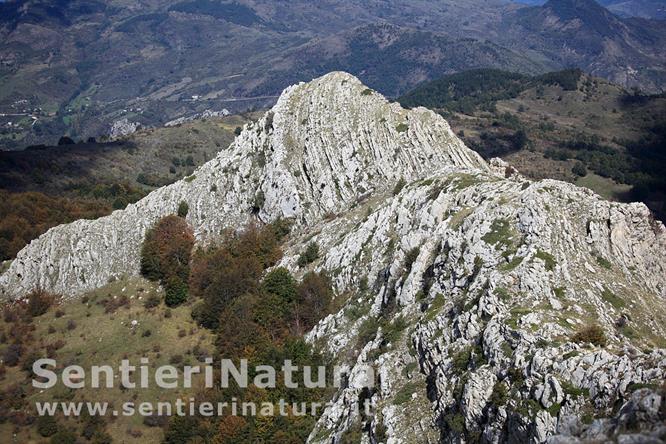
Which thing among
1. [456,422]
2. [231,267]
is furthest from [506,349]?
[231,267]

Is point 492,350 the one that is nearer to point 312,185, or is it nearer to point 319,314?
point 319,314

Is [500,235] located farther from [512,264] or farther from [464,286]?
[464,286]

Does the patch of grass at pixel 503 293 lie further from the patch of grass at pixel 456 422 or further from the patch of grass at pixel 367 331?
the patch of grass at pixel 367 331

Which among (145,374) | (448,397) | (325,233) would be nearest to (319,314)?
(325,233)

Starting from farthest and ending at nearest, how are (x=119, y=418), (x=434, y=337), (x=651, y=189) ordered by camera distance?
(x=651, y=189)
(x=119, y=418)
(x=434, y=337)

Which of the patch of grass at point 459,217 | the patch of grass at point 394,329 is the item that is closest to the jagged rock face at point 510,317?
the patch of grass at point 459,217
